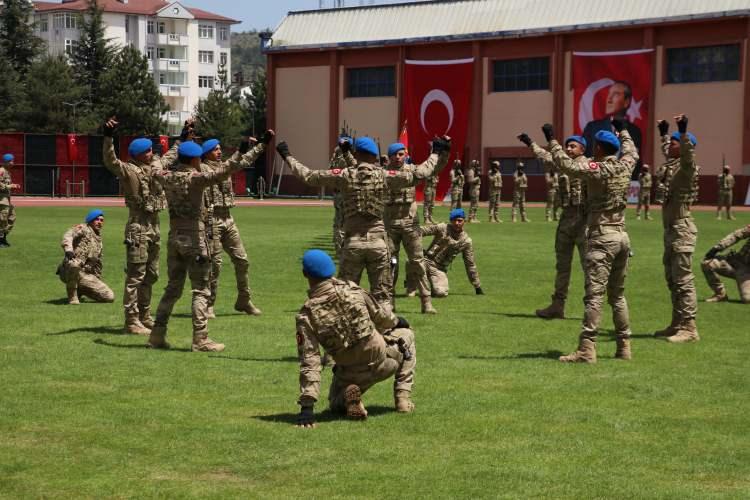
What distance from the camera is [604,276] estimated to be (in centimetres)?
1270

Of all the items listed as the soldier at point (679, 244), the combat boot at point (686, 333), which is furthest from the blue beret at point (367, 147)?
the combat boot at point (686, 333)

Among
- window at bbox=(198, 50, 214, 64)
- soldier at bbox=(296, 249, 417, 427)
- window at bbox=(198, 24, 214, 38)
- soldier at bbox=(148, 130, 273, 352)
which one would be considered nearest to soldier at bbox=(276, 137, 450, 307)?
soldier at bbox=(148, 130, 273, 352)

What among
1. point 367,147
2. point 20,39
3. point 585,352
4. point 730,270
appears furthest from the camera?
point 20,39

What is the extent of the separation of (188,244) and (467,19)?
5574 cm

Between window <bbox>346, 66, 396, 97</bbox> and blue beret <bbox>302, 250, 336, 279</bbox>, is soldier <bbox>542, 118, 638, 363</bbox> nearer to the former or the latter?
blue beret <bbox>302, 250, 336, 279</bbox>

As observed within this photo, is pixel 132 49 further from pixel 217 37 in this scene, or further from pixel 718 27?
pixel 217 37

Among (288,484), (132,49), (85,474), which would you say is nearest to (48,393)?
(85,474)

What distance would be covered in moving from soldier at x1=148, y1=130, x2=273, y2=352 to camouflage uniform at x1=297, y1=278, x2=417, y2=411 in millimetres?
3576

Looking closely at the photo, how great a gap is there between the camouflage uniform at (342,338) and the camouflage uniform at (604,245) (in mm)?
3412

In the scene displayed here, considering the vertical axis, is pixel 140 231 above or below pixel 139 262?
above

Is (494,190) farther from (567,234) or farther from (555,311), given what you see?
(567,234)

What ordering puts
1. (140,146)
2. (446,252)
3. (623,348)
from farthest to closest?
(446,252)
(140,146)
(623,348)

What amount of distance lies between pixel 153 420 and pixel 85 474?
1.64m

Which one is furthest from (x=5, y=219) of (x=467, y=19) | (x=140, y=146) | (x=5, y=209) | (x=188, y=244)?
(x=467, y=19)
